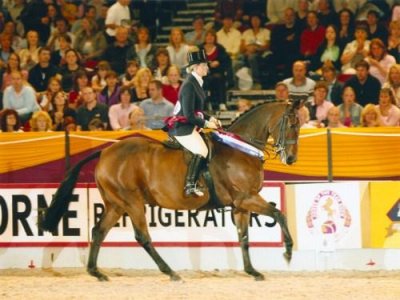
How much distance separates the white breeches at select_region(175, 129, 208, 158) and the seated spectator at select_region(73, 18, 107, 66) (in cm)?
781

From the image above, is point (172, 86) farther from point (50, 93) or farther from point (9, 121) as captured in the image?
point (9, 121)

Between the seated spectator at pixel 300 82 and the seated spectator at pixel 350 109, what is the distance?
971 millimetres

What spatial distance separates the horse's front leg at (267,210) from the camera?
1512 cm

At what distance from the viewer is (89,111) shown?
19.9m

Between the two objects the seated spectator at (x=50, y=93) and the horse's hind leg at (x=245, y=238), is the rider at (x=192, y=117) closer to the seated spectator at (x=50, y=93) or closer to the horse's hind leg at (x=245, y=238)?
the horse's hind leg at (x=245, y=238)

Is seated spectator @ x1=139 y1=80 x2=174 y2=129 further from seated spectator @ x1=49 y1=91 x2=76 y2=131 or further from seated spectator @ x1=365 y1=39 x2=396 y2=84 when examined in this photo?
seated spectator @ x1=365 y1=39 x2=396 y2=84

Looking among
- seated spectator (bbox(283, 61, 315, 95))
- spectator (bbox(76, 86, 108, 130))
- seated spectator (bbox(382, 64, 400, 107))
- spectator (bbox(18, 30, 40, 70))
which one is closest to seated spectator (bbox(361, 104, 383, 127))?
seated spectator (bbox(382, 64, 400, 107))

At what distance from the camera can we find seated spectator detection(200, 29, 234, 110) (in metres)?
21.2

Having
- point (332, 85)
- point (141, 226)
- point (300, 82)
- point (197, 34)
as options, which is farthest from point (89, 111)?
point (141, 226)

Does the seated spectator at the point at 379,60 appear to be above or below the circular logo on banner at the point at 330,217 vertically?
above

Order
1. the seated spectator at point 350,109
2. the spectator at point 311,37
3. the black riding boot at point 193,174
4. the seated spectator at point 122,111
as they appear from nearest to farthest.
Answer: the black riding boot at point 193,174 < the seated spectator at point 350,109 < the seated spectator at point 122,111 < the spectator at point 311,37

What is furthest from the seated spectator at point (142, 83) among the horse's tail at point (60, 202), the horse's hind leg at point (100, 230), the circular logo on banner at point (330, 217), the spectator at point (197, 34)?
the circular logo on banner at point (330, 217)


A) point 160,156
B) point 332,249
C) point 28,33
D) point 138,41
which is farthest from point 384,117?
point 28,33

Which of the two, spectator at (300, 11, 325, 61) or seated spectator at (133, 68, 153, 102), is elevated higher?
spectator at (300, 11, 325, 61)
